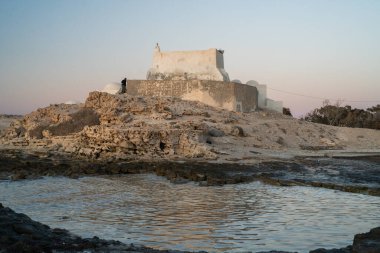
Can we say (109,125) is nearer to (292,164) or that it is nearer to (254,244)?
(292,164)

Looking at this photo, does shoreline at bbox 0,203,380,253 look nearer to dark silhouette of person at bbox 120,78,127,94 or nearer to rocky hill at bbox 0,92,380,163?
rocky hill at bbox 0,92,380,163

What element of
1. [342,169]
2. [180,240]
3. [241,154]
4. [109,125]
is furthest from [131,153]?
[180,240]

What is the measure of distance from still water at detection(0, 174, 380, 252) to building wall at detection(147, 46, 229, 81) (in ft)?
65.7

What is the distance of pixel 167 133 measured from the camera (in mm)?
17797

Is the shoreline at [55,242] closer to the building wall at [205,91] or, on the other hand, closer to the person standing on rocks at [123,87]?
the building wall at [205,91]

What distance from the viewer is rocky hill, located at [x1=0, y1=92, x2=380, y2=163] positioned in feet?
57.8

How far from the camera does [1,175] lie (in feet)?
40.5

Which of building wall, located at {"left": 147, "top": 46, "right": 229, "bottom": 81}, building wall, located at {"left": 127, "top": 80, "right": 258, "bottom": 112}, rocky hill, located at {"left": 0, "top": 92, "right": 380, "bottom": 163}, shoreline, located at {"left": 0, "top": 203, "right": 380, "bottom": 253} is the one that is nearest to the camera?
shoreline, located at {"left": 0, "top": 203, "right": 380, "bottom": 253}

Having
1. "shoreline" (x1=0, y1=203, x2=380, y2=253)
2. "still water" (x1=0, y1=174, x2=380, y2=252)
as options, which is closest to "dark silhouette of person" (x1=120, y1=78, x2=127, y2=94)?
"still water" (x1=0, y1=174, x2=380, y2=252)

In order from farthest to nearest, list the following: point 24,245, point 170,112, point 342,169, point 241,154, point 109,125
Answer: point 170,112 < point 109,125 < point 241,154 < point 342,169 < point 24,245

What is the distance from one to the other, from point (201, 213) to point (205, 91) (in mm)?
20908

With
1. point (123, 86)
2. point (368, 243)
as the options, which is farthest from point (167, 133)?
point (123, 86)

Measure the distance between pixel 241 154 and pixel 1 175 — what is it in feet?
27.6

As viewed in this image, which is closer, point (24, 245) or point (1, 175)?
point (24, 245)
